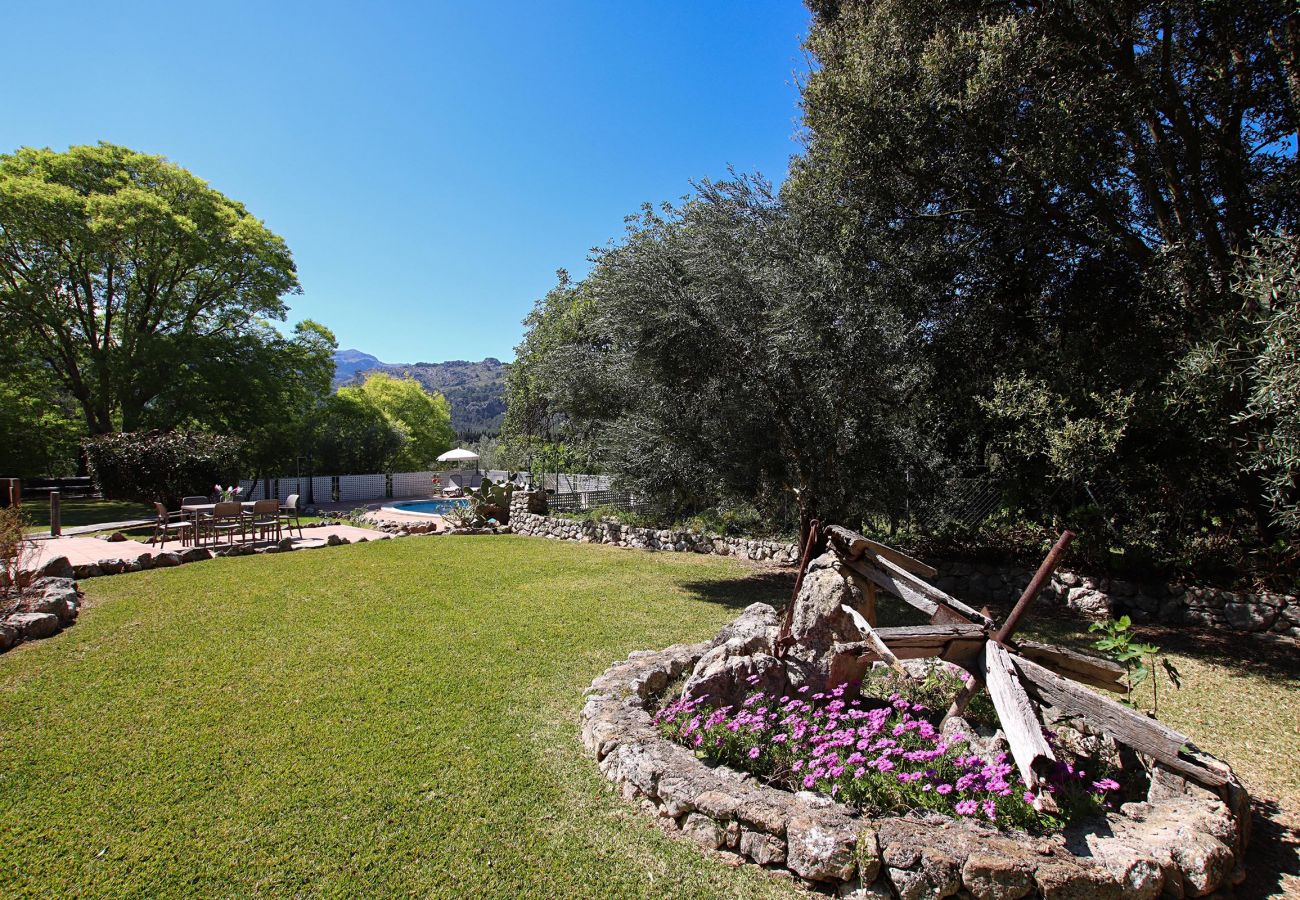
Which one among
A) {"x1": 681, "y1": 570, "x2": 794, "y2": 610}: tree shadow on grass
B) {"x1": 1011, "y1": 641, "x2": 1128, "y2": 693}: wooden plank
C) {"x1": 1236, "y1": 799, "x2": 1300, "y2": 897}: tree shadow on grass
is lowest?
{"x1": 1236, "y1": 799, "x2": 1300, "y2": 897}: tree shadow on grass

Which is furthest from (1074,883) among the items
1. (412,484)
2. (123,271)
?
(412,484)

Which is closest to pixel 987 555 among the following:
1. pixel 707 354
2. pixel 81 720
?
pixel 707 354

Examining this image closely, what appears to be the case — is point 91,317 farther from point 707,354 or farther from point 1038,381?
point 1038,381

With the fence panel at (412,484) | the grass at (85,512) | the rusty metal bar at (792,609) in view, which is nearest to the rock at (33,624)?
the rusty metal bar at (792,609)

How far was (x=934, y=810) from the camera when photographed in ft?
10.1

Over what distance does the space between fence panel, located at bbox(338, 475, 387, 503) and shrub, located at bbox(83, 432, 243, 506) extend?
972 centimetres

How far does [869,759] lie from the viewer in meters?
3.47

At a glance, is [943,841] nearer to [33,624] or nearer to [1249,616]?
[1249,616]

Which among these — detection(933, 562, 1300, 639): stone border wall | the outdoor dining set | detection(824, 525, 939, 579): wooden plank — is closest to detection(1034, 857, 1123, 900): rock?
detection(824, 525, 939, 579): wooden plank

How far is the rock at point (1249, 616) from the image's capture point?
23.0 feet

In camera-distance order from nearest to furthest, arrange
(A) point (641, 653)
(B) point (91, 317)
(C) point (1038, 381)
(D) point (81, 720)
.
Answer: (D) point (81, 720) → (A) point (641, 653) → (C) point (1038, 381) → (B) point (91, 317)

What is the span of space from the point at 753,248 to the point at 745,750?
21.6ft

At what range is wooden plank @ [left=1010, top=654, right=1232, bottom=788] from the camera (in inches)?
118

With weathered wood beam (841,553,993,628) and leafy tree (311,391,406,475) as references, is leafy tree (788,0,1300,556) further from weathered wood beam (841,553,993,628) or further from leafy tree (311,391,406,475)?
leafy tree (311,391,406,475)
